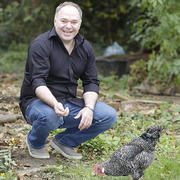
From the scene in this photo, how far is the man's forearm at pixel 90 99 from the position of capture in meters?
3.62

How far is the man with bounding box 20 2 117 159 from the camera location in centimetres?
346

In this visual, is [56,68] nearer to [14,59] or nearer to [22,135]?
[22,135]

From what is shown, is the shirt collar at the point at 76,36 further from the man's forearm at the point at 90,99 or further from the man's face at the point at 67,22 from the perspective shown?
the man's forearm at the point at 90,99

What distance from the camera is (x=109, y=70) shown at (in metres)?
10.3

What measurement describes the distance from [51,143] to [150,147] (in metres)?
1.39

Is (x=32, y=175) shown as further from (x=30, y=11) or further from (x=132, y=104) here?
(x=30, y=11)

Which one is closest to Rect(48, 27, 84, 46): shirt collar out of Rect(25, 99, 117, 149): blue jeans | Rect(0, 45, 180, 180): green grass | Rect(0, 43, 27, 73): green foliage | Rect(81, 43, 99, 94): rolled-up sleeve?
Rect(81, 43, 99, 94): rolled-up sleeve

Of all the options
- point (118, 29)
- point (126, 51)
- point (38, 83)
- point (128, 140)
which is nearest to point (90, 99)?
point (38, 83)

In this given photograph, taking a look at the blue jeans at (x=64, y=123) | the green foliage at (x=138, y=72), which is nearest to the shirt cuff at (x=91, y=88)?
the blue jeans at (x=64, y=123)

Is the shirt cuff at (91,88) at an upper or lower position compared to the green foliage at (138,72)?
upper

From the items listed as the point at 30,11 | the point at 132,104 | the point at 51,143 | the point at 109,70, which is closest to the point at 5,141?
the point at 51,143

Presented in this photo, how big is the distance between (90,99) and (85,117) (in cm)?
28

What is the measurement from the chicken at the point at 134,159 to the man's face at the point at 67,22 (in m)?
1.25

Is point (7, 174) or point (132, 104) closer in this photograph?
point (7, 174)
